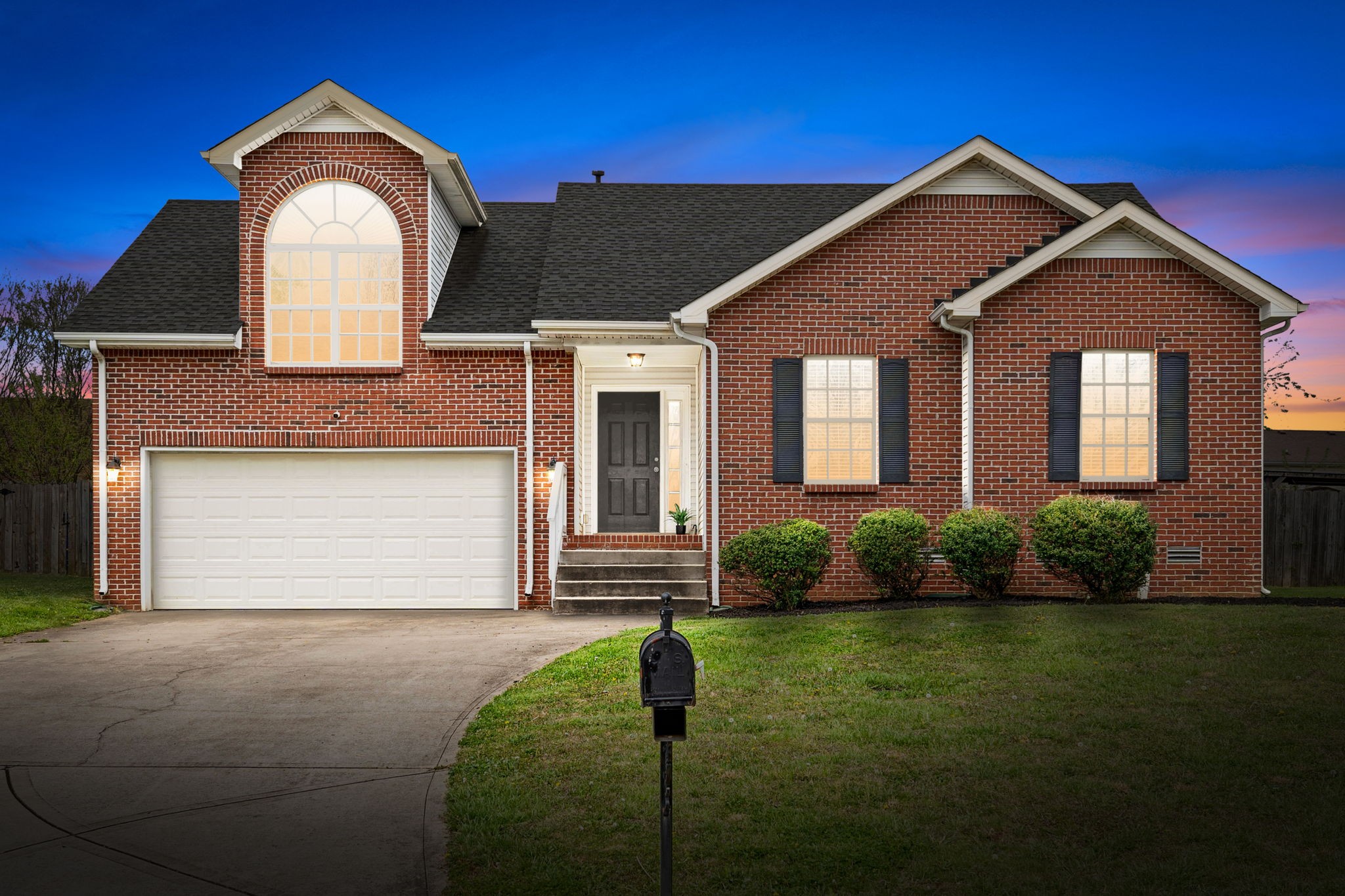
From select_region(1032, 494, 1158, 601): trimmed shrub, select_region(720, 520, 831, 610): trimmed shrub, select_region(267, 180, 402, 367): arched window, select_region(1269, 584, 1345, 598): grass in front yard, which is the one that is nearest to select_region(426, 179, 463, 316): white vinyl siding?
select_region(267, 180, 402, 367): arched window

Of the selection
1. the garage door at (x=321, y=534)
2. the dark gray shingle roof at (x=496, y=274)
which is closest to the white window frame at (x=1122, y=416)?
the dark gray shingle roof at (x=496, y=274)

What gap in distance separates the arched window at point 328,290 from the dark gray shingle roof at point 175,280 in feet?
2.47

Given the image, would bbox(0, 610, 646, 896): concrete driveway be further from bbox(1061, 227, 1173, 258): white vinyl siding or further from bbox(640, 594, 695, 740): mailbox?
bbox(1061, 227, 1173, 258): white vinyl siding

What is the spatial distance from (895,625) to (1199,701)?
3.26 m

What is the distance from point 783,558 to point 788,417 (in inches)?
81.1

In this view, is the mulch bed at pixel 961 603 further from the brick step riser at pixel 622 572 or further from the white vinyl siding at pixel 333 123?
the white vinyl siding at pixel 333 123

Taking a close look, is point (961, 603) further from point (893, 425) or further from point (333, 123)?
point (333, 123)

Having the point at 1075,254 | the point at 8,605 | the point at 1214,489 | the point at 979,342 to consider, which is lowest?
the point at 8,605

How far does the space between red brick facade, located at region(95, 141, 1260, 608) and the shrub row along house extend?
4 cm

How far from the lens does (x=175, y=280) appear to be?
1544cm

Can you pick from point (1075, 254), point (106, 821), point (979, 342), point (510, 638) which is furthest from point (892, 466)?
point (106, 821)

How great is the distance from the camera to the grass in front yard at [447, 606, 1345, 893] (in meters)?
4.55

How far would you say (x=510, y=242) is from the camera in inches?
671

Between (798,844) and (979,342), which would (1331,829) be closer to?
(798,844)
